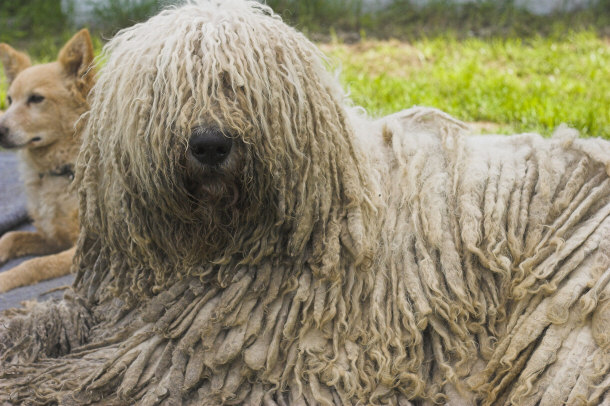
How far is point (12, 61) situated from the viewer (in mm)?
4844

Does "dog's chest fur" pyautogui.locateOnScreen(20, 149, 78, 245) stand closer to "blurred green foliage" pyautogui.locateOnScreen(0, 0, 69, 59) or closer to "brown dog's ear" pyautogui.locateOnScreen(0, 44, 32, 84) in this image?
"brown dog's ear" pyautogui.locateOnScreen(0, 44, 32, 84)

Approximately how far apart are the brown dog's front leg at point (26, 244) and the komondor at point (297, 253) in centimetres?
178

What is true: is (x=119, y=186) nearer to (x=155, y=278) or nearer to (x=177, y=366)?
(x=155, y=278)

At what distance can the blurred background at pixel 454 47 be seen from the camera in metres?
5.48

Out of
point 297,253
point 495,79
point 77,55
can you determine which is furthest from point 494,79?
point 297,253

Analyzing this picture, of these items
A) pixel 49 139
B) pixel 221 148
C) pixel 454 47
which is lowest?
pixel 454 47

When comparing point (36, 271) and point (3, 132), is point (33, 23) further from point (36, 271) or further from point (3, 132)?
point (36, 271)

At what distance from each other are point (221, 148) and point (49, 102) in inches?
91.2

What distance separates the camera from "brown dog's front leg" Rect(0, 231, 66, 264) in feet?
14.8

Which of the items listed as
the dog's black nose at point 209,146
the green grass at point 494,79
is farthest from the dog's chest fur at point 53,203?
the dog's black nose at point 209,146

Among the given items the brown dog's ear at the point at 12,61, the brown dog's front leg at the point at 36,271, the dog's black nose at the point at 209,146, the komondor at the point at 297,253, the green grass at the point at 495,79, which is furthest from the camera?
the green grass at the point at 495,79

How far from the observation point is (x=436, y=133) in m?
3.06

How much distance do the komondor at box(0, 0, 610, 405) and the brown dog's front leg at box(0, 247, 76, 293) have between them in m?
1.25

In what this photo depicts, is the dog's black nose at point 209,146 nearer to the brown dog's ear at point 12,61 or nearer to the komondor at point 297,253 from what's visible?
the komondor at point 297,253
